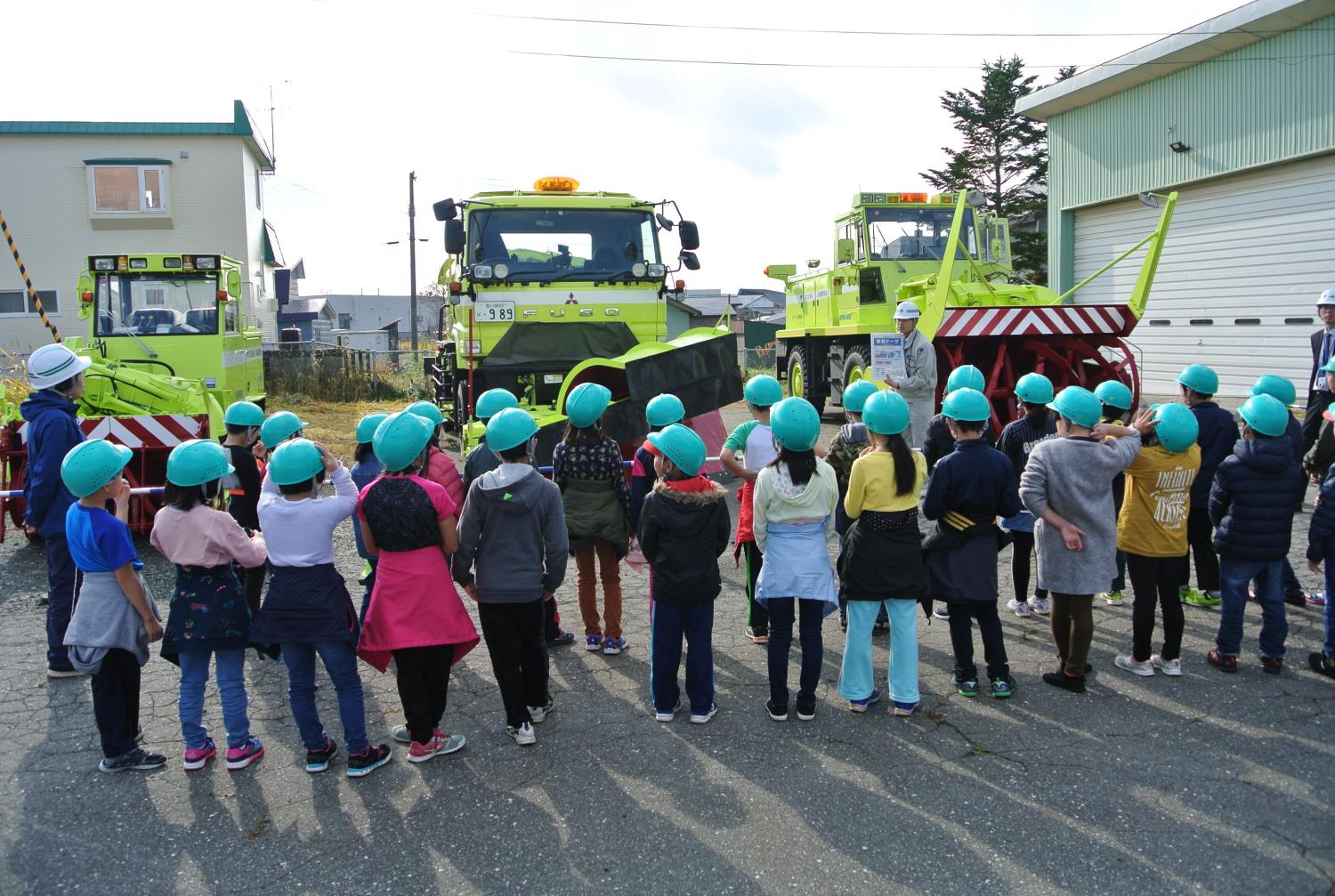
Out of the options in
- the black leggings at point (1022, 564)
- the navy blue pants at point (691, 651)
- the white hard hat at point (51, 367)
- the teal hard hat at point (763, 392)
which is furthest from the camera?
the black leggings at point (1022, 564)

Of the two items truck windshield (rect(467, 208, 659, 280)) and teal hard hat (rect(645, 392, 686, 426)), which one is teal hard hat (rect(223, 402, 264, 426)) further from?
truck windshield (rect(467, 208, 659, 280))

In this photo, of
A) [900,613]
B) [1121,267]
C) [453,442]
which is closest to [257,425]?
[900,613]

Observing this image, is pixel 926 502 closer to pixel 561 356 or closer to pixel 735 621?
pixel 735 621

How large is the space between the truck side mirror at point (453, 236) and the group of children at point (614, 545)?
14.2 ft

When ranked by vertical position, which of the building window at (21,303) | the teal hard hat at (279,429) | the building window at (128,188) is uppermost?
the building window at (128,188)

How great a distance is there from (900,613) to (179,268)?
9.71m

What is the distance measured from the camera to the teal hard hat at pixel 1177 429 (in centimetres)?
504

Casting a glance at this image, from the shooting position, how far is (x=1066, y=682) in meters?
4.94

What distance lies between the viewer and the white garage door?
15.2 m

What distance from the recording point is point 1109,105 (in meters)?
19.1

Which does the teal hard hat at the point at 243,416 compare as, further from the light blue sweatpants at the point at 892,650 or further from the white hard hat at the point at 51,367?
the light blue sweatpants at the point at 892,650

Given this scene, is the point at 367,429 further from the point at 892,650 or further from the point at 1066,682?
the point at 1066,682

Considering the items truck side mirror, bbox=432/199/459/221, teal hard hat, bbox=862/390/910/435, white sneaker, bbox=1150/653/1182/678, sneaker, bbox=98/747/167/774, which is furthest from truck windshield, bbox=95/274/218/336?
white sneaker, bbox=1150/653/1182/678

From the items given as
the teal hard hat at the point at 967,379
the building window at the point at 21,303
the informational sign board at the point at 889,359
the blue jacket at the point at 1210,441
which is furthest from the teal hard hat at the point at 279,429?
the building window at the point at 21,303
